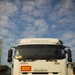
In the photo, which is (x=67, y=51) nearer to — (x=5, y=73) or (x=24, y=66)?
(x=24, y=66)

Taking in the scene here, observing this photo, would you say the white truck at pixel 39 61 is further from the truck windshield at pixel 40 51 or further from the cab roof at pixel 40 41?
the cab roof at pixel 40 41

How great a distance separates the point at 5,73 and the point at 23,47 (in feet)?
62.0

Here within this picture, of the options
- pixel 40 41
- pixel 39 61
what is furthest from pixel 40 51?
pixel 40 41

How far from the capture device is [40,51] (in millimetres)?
11273

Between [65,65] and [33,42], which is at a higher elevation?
[33,42]

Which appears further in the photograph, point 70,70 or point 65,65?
point 70,70

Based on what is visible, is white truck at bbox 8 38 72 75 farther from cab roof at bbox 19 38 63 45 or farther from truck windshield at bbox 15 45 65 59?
cab roof at bbox 19 38 63 45

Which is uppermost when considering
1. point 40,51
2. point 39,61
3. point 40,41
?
point 40,41

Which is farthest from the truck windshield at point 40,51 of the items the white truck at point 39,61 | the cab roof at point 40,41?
the cab roof at point 40,41

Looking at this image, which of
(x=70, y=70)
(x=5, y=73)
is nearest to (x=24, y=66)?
Result: (x=5, y=73)

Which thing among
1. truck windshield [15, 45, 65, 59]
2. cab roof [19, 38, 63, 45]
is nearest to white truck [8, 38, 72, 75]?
truck windshield [15, 45, 65, 59]

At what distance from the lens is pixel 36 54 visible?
11.1 metres

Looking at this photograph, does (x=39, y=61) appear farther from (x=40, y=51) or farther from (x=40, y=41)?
(x=40, y=41)

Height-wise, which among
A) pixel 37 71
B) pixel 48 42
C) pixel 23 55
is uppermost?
pixel 48 42
